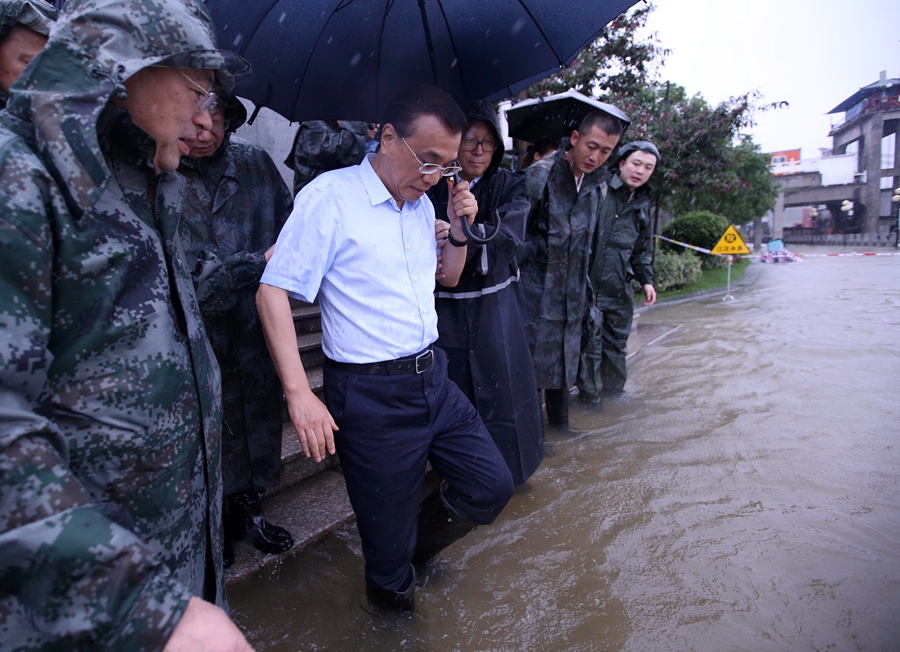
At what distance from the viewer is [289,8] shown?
2.17 metres

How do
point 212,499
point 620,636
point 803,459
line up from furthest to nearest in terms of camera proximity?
point 803,459, point 620,636, point 212,499

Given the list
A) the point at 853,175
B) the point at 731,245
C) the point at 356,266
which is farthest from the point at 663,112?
the point at 853,175

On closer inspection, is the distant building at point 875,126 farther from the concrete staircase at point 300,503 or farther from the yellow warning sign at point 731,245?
the concrete staircase at point 300,503

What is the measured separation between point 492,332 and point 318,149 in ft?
4.28

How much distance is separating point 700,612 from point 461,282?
1745 millimetres

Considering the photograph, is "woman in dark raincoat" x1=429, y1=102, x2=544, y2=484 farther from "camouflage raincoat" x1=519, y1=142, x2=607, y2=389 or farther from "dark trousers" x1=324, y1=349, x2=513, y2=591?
"camouflage raincoat" x1=519, y1=142, x2=607, y2=389

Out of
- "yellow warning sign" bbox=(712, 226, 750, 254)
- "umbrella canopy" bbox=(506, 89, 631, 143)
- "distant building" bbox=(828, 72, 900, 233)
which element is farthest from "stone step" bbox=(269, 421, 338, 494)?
"distant building" bbox=(828, 72, 900, 233)

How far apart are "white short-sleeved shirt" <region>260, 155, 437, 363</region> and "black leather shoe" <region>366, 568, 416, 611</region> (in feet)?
2.97

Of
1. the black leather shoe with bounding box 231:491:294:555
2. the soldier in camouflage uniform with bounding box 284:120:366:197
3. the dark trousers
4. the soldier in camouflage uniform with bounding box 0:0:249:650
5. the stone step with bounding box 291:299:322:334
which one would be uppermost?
the soldier in camouflage uniform with bounding box 284:120:366:197

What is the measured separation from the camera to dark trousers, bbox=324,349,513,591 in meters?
1.91

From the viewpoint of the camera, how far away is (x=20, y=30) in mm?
1678

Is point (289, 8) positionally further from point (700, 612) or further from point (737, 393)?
point (737, 393)

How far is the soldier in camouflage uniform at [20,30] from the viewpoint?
5.35 ft

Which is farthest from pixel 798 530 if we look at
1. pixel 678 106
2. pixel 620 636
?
pixel 678 106
